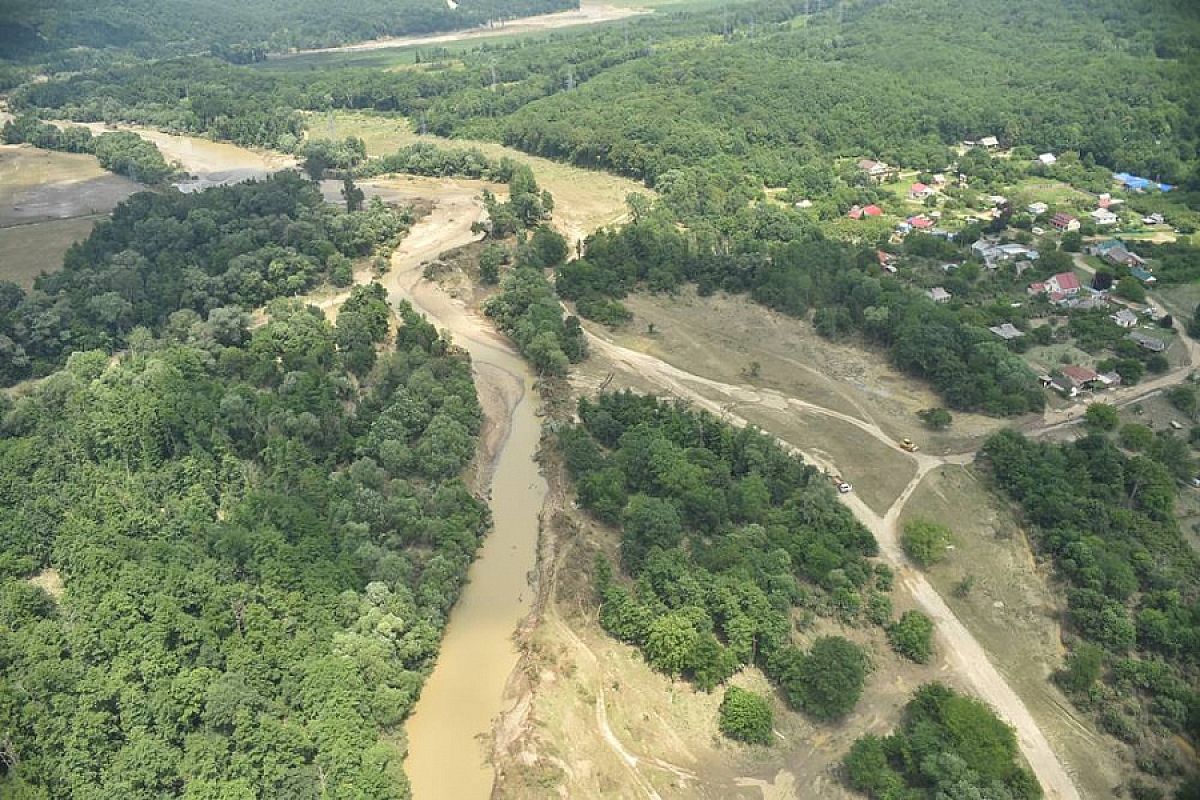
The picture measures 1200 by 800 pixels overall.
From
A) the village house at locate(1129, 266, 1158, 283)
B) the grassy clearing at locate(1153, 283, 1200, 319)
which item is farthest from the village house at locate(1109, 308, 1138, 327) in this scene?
the village house at locate(1129, 266, 1158, 283)

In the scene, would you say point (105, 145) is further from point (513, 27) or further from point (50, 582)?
point (513, 27)

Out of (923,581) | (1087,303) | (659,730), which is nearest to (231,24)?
(1087,303)

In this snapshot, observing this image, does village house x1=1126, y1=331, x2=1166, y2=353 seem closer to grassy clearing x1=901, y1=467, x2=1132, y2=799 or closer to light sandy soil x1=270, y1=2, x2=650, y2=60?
grassy clearing x1=901, y1=467, x2=1132, y2=799

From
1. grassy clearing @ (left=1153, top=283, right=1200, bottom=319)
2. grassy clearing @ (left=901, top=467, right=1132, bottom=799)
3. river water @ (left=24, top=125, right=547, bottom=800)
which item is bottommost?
river water @ (left=24, top=125, right=547, bottom=800)

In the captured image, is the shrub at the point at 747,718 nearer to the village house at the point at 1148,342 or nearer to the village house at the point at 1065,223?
the village house at the point at 1148,342

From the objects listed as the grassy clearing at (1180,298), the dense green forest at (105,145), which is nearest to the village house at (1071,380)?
the grassy clearing at (1180,298)

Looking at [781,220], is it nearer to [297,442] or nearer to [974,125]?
[974,125]

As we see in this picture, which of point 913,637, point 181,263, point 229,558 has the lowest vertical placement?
point 913,637

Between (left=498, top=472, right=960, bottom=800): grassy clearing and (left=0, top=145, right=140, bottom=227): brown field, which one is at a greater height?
(left=498, top=472, right=960, bottom=800): grassy clearing
